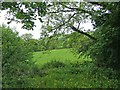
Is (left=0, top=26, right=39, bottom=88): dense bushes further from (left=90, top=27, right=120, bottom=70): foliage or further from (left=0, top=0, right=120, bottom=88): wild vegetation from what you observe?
(left=90, top=27, right=120, bottom=70): foliage

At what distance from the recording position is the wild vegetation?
11.3 m

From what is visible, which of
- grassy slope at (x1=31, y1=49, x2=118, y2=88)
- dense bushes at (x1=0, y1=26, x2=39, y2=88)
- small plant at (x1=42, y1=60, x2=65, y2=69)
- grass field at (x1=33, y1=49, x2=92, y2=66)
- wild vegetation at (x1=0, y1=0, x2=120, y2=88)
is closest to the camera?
wild vegetation at (x1=0, y1=0, x2=120, y2=88)

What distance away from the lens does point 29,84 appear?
38.9 ft

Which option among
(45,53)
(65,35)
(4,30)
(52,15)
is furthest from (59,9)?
(4,30)

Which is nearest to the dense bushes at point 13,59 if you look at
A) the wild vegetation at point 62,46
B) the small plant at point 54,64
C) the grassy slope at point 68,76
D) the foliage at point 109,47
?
the wild vegetation at point 62,46

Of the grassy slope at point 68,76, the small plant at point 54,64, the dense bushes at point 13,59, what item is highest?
the dense bushes at point 13,59

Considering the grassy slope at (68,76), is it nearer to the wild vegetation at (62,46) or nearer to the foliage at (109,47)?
the wild vegetation at (62,46)

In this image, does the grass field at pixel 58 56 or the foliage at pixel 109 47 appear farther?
the grass field at pixel 58 56

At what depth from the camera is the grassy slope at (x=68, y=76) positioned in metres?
11.8

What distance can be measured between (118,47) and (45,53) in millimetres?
7874

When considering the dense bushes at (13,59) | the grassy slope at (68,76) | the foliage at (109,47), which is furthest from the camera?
the dense bushes at (13,59)

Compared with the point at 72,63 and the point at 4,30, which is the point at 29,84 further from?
the point at 72,63

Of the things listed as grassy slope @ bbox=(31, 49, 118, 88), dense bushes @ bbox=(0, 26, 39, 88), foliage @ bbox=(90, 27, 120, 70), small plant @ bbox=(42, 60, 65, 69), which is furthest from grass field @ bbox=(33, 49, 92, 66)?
foliage @ bbox=(90, 27, 120, 70)

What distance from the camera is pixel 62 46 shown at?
65.1ft
